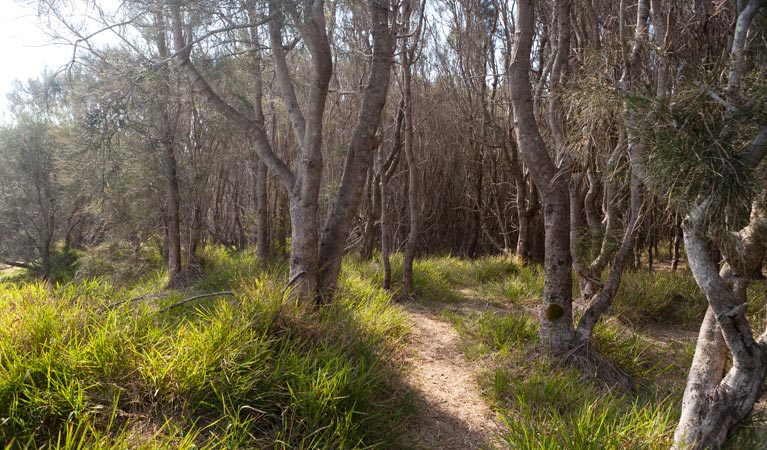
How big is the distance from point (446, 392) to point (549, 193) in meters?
1.67

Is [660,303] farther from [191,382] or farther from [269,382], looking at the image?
[191,382]

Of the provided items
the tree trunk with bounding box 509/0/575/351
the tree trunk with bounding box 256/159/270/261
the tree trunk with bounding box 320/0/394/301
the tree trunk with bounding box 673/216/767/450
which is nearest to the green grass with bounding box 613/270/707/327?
the tree trunk with bounding box 509/0/575/351

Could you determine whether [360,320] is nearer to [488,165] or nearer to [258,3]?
[258,3]

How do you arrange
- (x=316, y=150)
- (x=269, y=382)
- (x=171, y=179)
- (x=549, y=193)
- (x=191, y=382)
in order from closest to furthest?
(x=191, y=382) < (x=269, y=382) < (x=549, y=193) < (x=316, y=150) < (x=171, y=179)

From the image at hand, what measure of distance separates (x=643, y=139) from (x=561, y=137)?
250 cm

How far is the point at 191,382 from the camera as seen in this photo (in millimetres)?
2246

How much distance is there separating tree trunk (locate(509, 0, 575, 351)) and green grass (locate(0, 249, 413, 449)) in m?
1.36

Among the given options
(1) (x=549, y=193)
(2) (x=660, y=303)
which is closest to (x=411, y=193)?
(1) (x=549, y=193)

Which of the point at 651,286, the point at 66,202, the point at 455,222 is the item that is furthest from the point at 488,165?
the point at 66,202

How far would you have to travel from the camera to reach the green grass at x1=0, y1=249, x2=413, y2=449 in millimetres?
1968

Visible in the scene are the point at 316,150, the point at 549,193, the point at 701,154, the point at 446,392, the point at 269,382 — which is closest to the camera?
the point at 701,154

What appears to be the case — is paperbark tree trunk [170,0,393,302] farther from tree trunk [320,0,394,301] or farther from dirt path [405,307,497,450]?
dirt path [405,307,497,450]

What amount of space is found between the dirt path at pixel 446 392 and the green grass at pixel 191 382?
0.70ft

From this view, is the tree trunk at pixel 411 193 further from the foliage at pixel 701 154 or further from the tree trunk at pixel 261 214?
the foliage at pixel 701 154
